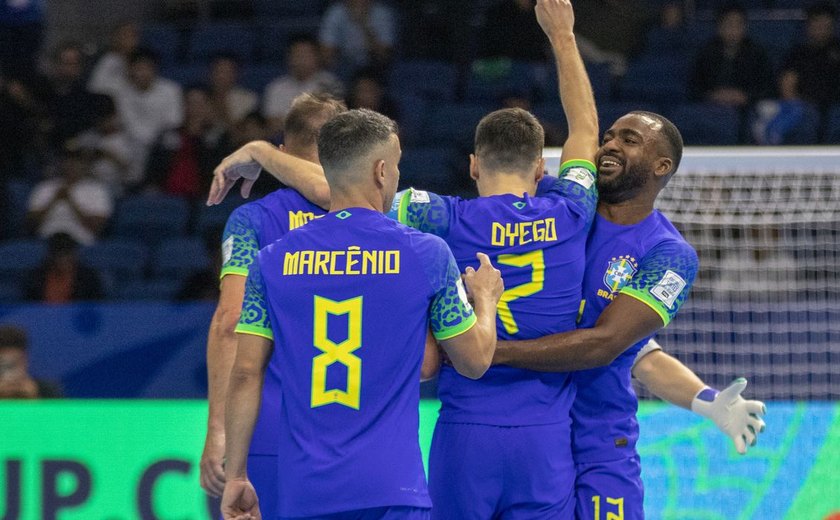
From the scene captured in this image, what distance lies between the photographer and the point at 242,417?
4.19 metres

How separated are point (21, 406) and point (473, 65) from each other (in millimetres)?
6259

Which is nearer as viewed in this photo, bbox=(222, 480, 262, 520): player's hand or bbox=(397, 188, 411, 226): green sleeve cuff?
bbox=(222, 480, 262, 520): player's hand

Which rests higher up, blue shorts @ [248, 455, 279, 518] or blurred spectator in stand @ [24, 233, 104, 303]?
blurred spectator in stand @ [24, 233, 104, 303]

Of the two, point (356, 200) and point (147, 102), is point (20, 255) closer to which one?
point (147, 102)

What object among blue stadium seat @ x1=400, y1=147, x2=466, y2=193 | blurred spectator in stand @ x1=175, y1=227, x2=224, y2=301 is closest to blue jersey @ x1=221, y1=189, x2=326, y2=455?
blurred spectator in stand @ x1=175, y1=227, x2=224, y2=301

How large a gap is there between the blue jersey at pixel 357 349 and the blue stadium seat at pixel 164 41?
10.3m

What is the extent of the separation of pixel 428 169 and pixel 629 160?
5.86 metres

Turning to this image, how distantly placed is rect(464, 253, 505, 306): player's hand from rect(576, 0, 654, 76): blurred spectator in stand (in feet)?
27.5

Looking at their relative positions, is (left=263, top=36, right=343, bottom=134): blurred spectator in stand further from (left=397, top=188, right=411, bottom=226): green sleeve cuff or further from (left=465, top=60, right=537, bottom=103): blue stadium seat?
(left=397, top=188, right=411, bottom=226): green sleeve cuff

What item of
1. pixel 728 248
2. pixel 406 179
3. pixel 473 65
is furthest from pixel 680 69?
pixel 728 248

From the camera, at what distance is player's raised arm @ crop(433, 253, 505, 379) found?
4152mm

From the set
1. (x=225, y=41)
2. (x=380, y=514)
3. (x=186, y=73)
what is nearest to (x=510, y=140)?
(x=380, y=514)

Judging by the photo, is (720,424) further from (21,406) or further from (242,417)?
(21,406)

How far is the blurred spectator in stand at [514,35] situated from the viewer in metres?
12.5
